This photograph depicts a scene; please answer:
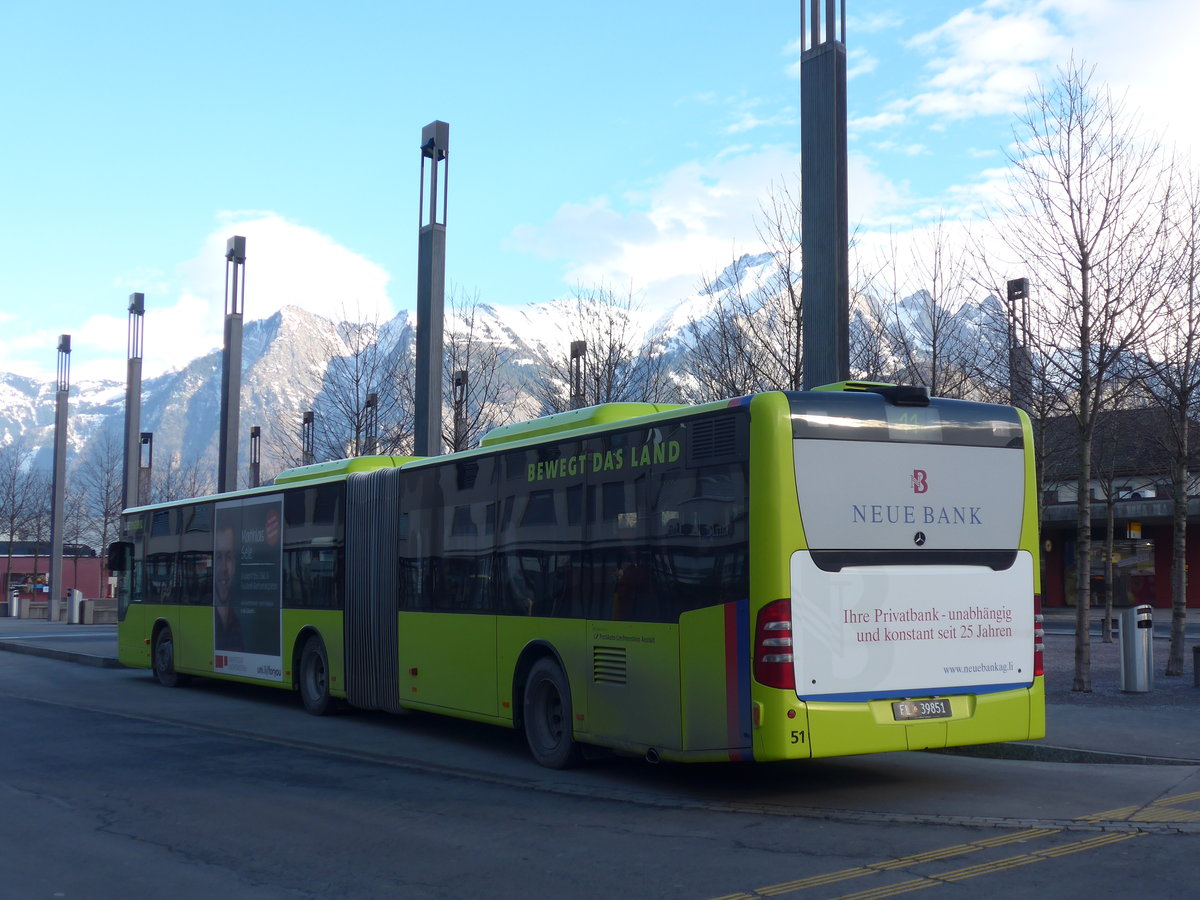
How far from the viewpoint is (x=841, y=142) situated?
48.4 ft

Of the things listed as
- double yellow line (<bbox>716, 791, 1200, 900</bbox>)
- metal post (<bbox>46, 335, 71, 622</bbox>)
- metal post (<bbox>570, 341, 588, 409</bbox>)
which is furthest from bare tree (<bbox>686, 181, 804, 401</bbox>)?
metal post (<bbox>46, 335, 71, 622</bbox>)

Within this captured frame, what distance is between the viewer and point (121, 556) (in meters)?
21.8

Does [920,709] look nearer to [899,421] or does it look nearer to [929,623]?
[929,623]

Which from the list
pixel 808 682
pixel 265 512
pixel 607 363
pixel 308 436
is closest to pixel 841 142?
pixel 808 682

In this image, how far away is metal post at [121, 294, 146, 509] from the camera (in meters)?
36.2

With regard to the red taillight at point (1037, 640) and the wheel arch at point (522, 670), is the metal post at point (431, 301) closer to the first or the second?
the wheel arch at point (522, 670)

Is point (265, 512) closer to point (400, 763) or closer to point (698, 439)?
point (400, 763)

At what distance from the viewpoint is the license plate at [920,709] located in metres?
9.09

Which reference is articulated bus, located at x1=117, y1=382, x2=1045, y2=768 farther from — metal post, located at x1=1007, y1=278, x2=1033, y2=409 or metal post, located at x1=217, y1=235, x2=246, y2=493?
metal post, located at x1=217, y1=235, x2=246, y2=493

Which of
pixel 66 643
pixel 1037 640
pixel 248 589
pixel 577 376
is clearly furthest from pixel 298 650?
pixel 66 643

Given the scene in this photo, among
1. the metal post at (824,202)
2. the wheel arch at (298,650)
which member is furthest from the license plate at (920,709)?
the wheel arch at (298,650)

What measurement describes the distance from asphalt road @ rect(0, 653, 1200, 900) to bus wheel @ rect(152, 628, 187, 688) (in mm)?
7291

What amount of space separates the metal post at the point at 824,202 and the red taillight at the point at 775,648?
18.9ft

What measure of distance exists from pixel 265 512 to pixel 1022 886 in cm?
1308
